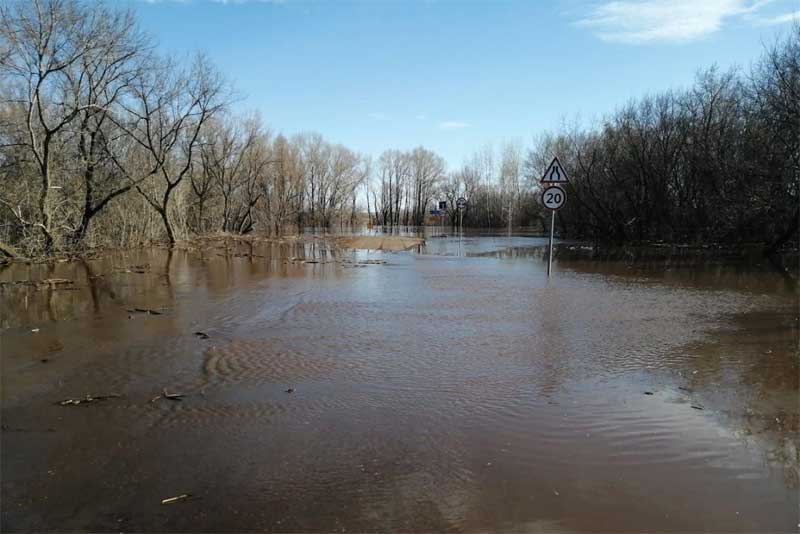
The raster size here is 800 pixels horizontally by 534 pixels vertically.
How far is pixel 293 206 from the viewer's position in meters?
56.8

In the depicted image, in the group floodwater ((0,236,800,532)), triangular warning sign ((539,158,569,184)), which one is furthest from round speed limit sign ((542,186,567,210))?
floodwater ((0,236,800,532))

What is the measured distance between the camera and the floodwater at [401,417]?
9.79 ft

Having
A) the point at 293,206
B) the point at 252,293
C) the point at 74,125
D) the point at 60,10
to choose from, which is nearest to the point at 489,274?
the point at 252,293

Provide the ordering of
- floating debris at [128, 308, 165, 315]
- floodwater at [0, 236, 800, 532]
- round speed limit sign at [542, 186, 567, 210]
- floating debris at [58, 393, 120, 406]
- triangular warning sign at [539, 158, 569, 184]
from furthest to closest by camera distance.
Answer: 1. round speed limit sign at [542, 186, 567, 210]
2. triangular warning sign at [539, 158, 569, 184]
3. floating debris at [128, 308, 165, 315]
4. floating debris at [58, 393, 120, 406]
5. floodwater at [0, 236, 800, 532]

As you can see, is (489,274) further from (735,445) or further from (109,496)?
(109,496)

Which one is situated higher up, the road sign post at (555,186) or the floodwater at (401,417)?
the road sign post at (555,186)

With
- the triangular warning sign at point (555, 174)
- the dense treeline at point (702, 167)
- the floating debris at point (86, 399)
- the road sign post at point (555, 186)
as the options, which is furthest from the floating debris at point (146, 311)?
the dense treeline at point (702, 167)

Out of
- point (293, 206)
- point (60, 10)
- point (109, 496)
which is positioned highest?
point (60, 10)

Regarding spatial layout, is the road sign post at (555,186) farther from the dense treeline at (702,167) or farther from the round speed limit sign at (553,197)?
the dense treeline at (702,167)

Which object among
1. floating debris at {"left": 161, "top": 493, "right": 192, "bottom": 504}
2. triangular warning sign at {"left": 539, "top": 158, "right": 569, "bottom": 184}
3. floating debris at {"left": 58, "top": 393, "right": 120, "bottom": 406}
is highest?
triangular warning sign at {"left": 539, "top": 158, "right": 569, "bottom": 184}

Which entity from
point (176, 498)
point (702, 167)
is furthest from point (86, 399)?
point (702, 167)

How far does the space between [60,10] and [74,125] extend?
635cm

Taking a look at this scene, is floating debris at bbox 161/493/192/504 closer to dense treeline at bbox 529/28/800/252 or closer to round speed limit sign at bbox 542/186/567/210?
round speed limit sign at bbox 542/186/567/210

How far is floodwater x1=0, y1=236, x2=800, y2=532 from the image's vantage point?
298cm
